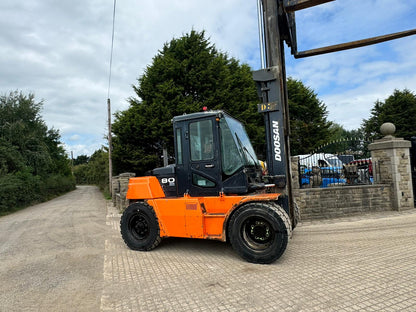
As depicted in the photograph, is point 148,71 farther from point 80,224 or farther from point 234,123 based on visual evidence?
point 234,123

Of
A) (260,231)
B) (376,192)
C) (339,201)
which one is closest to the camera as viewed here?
(260,231)

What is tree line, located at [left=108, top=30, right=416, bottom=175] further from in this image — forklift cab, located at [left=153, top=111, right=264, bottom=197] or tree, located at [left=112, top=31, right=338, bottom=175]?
forklift cab, located at [left=153, top=111, right=264, bottom=197]

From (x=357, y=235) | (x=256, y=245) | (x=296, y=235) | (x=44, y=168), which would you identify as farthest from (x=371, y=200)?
(x=44, y=168)

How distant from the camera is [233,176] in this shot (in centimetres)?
520

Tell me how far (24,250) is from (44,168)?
2037 cm

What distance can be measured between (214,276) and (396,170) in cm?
788

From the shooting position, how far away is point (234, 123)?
5.69 metres

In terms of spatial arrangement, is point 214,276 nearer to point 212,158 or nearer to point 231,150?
point 212,158

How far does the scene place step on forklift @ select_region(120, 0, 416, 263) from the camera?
15.8 feet

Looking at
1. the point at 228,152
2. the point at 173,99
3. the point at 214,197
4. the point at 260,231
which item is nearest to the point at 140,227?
the point at 214,197

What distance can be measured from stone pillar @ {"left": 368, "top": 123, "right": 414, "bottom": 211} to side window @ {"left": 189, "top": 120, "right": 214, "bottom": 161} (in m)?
7.07

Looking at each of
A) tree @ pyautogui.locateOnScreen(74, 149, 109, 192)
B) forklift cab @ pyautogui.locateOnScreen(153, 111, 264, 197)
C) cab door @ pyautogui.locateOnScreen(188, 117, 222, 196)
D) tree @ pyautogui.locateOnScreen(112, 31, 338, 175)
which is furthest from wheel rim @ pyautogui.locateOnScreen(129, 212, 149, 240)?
tree @ pyautogui.locateOnScreen(74, 149, 109, 192)

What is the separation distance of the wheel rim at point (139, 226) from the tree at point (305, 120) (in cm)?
2118

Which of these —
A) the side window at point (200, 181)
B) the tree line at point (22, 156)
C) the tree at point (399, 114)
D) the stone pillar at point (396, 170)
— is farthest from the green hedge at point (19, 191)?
the tree at point (399, 114)
